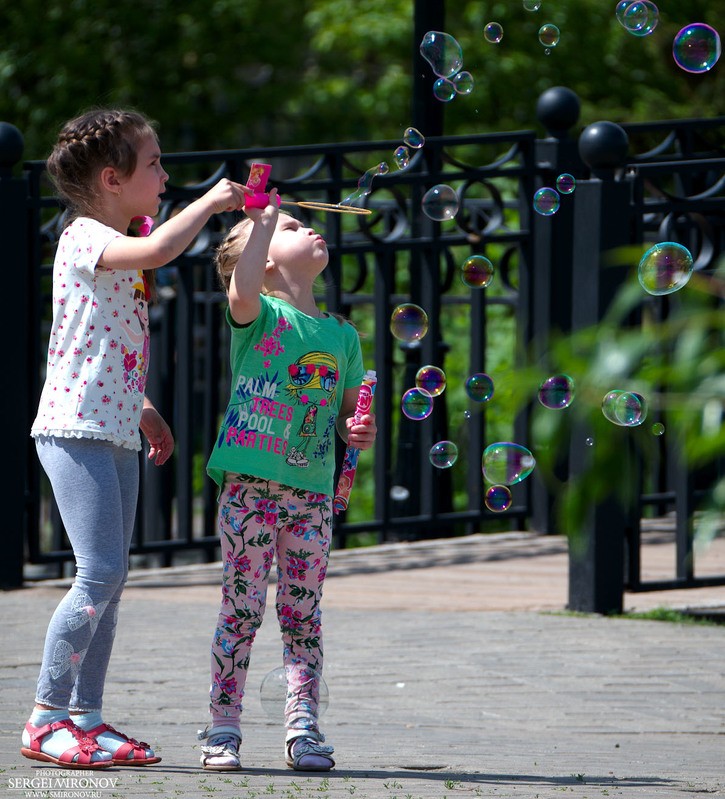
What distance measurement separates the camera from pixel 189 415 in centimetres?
668

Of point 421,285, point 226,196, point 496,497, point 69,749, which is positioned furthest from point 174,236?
point 421,285

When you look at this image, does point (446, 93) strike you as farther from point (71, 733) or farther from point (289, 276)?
point (71, 733)

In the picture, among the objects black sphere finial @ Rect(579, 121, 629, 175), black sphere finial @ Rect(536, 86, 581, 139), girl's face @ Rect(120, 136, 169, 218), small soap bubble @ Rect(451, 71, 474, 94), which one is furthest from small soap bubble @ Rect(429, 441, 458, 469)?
black sphere finial @ Rect(536, 86, 581, 139)

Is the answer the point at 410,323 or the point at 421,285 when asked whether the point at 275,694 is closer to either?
the point at 410,323

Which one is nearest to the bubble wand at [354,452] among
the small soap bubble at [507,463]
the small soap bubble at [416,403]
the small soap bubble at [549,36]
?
the small soap bubble at [507,463]

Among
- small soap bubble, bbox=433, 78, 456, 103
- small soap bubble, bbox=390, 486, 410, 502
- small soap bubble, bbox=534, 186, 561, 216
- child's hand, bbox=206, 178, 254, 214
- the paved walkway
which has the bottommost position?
the paved walkway

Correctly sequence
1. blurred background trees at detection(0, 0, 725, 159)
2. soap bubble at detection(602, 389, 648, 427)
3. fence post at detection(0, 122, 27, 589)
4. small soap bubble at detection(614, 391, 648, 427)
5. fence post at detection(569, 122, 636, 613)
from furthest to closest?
blurred background trees at detection(0, 0, 725, 159), fence post at detection(0, 122, 27, 589), fence post at detection(569, 122, 636, 613), small soap bubble at detection(614, 391, 648, 427), soap bubble at detection(602, 389, 648, 427)

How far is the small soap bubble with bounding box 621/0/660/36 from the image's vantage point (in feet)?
16.3

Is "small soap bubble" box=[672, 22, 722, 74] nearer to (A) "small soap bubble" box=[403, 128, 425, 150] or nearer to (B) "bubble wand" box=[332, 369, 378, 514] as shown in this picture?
(A) "small soap bubble" box=[403, 128, 425, 150]

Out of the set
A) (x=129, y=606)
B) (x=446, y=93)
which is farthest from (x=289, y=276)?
(x=129, y=606)

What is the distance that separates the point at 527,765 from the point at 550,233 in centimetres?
416

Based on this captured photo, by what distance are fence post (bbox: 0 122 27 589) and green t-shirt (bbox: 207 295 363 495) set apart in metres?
2.74

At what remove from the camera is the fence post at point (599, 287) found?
18.7ft

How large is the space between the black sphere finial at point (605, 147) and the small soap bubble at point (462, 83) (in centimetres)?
64
